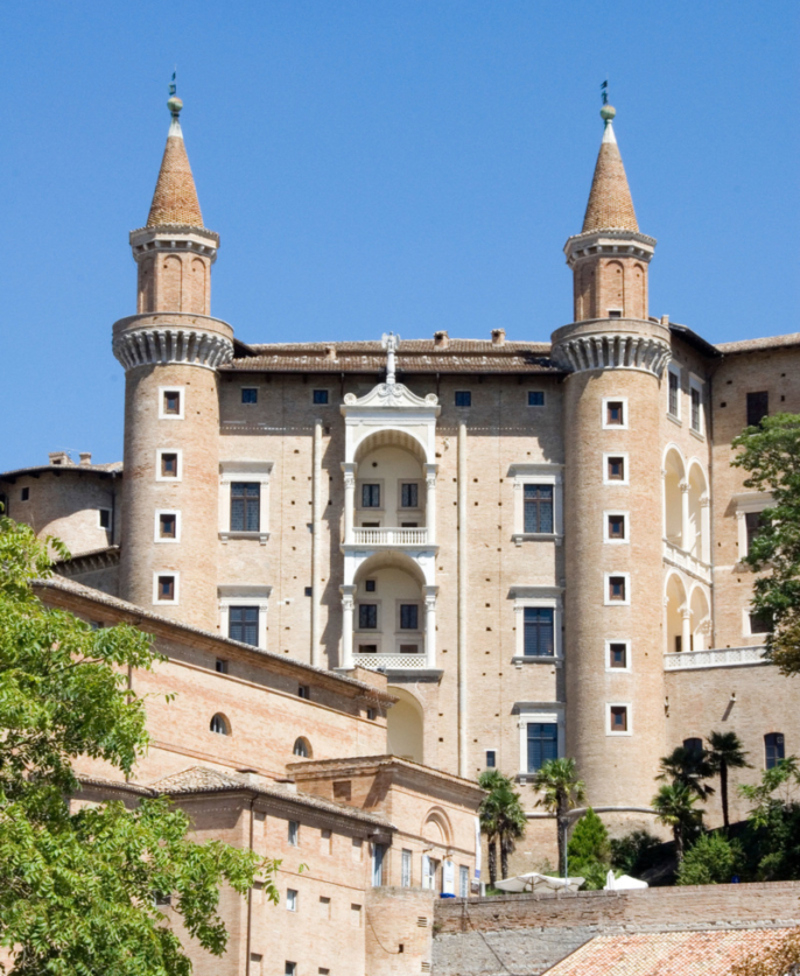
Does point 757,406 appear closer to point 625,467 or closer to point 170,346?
point 625,467

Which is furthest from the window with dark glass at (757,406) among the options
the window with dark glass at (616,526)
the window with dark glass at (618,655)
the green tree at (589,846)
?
the green tree at (589,846)

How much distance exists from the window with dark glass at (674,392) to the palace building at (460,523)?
0.32 ft

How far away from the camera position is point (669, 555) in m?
79.2

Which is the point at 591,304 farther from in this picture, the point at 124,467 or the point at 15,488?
the point at 15,488

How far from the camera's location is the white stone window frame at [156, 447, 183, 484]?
76.5 metres

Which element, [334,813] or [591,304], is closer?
[334,813]

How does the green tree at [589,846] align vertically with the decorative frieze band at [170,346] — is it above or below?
below

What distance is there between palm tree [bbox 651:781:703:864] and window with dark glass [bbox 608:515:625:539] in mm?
11200

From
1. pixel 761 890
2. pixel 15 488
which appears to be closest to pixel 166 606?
pixel 15 488

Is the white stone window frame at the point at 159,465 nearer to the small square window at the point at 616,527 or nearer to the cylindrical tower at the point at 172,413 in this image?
the cylindrical tower at the point at 172,413

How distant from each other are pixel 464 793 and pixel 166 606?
15.7 metres

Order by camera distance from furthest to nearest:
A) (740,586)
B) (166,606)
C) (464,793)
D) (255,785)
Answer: (740,586) → (166,606) → (464,793) → (255,785)

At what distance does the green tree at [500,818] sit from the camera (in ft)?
231

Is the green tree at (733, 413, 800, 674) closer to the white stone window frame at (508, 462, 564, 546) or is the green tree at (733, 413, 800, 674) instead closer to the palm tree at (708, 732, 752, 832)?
the palm tree at (708, 732, 752, 832)
